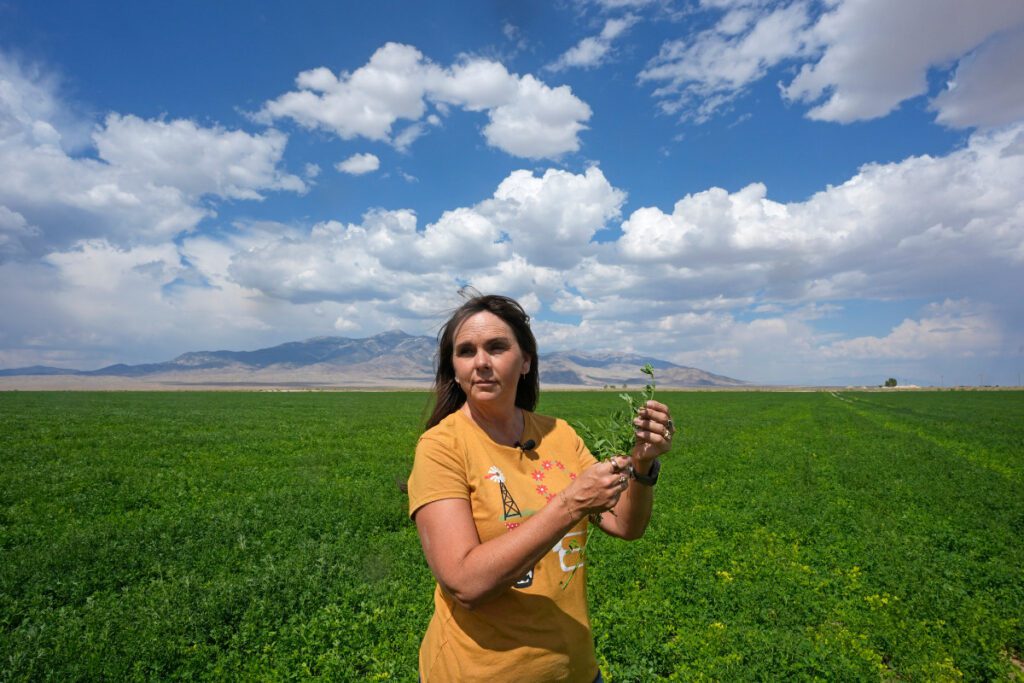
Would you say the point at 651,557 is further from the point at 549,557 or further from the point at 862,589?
the point at 549,557

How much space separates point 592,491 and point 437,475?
1.96ft

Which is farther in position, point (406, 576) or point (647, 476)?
point (406, 576)

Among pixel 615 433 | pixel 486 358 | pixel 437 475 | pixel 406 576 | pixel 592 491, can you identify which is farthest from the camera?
pixel 406 576

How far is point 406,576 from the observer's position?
9.22 m

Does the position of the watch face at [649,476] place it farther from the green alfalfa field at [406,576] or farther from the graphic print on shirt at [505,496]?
the green alfalfa field at [406,576]

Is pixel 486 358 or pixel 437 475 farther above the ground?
pixel 486 358

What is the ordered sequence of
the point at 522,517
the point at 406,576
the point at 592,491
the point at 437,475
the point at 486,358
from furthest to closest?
the point at 406,576
the point at 486,358
the point at 522,517
the point at 437,475
the point at 592,491

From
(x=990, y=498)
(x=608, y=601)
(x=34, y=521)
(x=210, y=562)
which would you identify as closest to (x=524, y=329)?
(x=608, y=601)

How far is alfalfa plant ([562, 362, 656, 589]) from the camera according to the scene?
2.39m

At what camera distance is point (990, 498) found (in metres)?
15.0

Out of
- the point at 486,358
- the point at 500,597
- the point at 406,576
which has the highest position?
the point at 486,358

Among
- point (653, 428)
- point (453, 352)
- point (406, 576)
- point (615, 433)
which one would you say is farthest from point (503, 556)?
point (406, 576)

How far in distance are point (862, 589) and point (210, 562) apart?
35.1 feet

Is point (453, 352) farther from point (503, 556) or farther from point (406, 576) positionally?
point (406, 576)
